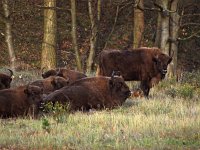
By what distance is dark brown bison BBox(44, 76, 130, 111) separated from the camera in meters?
14.1

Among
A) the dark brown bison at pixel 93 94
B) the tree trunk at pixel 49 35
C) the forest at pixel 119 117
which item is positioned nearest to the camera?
the forest at pixel 119 117

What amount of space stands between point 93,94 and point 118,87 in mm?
809

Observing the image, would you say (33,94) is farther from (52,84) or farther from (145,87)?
(145,87)

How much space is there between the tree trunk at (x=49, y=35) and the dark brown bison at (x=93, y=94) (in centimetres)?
1219

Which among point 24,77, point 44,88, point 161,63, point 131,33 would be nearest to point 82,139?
point 44,88

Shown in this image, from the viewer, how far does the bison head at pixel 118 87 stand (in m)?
14.9

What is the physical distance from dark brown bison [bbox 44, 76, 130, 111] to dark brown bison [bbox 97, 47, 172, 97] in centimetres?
264

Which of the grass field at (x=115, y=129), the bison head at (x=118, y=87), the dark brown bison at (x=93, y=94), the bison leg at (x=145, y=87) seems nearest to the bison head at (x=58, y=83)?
the dark brown bison at (x=93, y=94)

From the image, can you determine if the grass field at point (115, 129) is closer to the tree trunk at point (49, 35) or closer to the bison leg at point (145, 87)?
the bison leg at point (145, 87)

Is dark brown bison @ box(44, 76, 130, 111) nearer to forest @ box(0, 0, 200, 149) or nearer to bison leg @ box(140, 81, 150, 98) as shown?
forest @ box(0, 0, 200, 149)

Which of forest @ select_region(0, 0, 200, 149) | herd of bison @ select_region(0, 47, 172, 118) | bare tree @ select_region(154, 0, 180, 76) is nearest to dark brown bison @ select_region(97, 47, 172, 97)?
herd of bison @ select_region(0, 47, 172, 118)

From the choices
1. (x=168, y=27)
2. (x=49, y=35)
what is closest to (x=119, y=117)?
(x=168, y=27)

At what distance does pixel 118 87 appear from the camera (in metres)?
14.9

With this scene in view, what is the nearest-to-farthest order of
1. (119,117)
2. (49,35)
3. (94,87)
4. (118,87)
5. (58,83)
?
(119,117), (94,87), (118,87), (58,83), (49,35)
